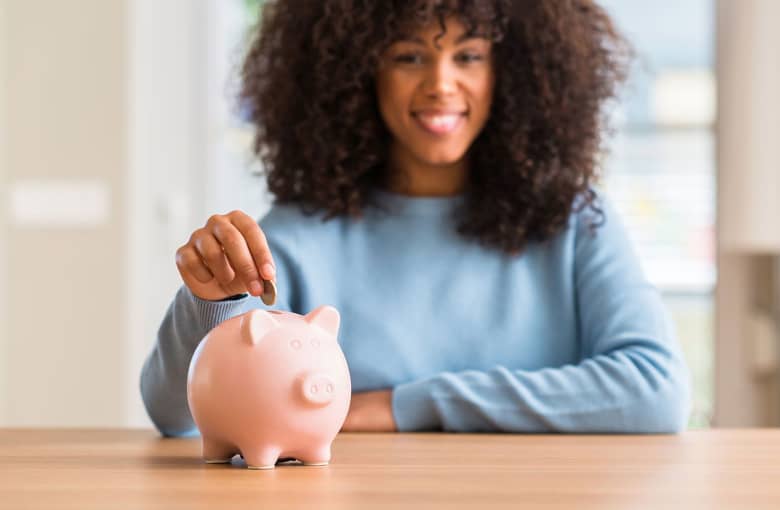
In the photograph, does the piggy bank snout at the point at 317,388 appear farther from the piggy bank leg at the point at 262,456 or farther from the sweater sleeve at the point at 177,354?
the sweater sleeve at the point at 177,354

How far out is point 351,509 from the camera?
0.79 meters

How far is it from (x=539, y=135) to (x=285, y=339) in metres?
0.88

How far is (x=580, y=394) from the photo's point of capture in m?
1.44

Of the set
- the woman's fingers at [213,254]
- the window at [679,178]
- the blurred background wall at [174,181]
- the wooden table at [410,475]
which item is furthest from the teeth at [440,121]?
the window at [679,178]

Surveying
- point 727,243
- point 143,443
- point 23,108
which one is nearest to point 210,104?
point 23,108

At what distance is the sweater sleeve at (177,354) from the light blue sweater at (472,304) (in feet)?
0.61

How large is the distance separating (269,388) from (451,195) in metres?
0.84

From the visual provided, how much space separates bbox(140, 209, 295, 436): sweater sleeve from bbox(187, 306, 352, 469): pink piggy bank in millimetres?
166

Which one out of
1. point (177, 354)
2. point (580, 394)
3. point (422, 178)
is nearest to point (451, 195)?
point (422, 178)

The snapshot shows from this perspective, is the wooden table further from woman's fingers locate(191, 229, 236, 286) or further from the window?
the window

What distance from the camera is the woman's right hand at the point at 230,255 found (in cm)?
101

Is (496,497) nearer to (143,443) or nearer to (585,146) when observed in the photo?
(143,443)

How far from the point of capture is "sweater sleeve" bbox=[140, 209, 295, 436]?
1157 mm

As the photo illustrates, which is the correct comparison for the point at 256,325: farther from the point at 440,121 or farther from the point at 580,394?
the point at 440,121
